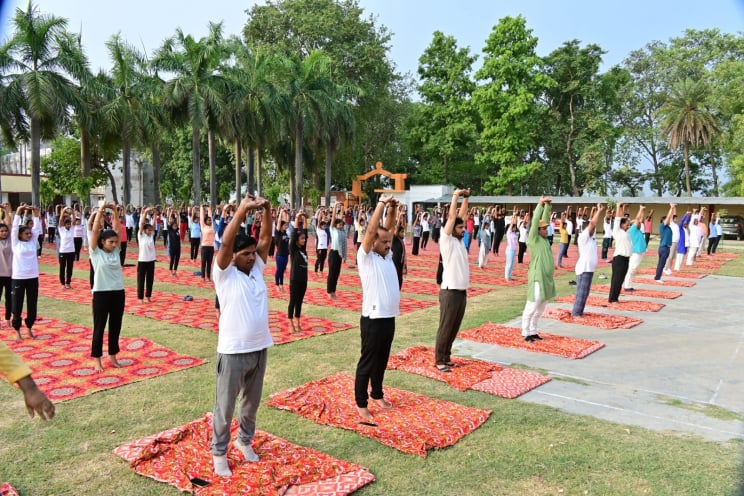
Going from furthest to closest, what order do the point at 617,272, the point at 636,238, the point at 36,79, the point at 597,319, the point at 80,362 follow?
1. the point at 36,79
2. the point at 636,238
3. the point at 617,272
4. the point at 597,319
5. the point at 80,362

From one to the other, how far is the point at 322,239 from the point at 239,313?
32.8 ft

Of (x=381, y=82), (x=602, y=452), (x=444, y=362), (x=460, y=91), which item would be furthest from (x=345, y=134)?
(x=602, y=452)

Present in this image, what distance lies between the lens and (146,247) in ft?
33.0

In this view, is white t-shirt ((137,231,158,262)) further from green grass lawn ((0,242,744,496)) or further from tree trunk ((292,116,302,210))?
tree trunk ((292,116,302,210))

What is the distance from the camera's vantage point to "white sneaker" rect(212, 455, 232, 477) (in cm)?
374

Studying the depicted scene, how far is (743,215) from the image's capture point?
35.2 m

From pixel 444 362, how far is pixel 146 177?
54.6m

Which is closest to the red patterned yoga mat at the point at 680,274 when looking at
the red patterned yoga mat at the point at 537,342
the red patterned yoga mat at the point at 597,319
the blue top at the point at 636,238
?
the blue top at the point at 636,238

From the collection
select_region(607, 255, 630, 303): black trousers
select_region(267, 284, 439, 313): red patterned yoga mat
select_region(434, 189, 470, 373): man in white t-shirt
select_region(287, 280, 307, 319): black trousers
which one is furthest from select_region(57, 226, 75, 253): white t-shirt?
select_region(607, 255, 630, 303): black trousers

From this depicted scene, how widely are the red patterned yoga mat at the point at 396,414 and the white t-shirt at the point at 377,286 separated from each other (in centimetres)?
92

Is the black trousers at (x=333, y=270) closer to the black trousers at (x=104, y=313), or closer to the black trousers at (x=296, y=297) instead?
the black trousers at (x=296, y=297)

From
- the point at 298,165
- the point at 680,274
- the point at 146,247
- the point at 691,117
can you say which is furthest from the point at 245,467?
the point at 691,117

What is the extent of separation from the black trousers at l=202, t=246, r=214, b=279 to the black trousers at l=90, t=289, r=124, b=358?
5.76 metres

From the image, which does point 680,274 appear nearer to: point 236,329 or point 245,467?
point 245,467
